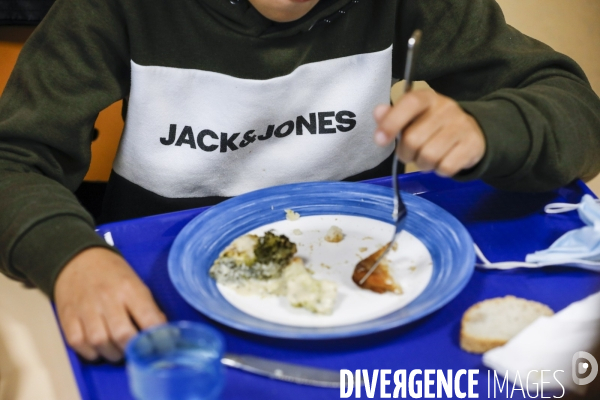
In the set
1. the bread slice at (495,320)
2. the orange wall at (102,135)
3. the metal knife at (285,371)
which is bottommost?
the orange wall at (102,135)

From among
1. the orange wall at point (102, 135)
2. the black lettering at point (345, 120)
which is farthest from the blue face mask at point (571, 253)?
the orange wall at point (102, 135)

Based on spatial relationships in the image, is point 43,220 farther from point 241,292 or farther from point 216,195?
point 216,195

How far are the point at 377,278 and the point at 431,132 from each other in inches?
7.7

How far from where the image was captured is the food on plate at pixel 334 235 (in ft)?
2.89

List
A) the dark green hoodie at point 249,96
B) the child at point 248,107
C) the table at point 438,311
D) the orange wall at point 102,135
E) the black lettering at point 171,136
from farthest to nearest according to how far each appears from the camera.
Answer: the orange wall at point 102,135
the black lettering at point 171,136
the dark green hoodie at point 249,96
the child at point 248,107
the table at point 438,311

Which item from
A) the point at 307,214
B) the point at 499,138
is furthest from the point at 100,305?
the point at 499,138

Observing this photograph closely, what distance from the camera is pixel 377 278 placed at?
0.77m

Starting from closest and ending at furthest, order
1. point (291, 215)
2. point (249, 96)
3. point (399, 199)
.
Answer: point (399, 199), point (291, 215), point (249, 96)

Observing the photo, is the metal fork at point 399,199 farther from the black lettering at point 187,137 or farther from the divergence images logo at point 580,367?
the black lettering at point 187,137

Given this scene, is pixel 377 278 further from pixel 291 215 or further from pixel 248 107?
pixel 248 107

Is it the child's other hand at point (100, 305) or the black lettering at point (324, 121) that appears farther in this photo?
the black lettering at point (324, 121)

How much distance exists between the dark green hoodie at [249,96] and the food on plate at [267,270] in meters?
0.21

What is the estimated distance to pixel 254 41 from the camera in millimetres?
1060

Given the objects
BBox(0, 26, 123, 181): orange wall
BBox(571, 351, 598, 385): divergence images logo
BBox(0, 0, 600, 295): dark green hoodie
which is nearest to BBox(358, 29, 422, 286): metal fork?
BBox(0, 0, 600, 295): dark green hoodie
